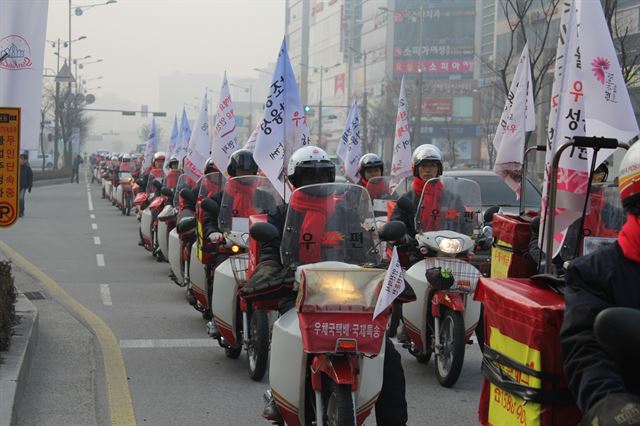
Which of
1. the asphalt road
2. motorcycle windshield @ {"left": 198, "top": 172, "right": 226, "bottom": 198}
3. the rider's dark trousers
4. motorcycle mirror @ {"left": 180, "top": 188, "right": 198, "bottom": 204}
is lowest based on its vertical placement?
the asphalt road

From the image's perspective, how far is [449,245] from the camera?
27.8 ft

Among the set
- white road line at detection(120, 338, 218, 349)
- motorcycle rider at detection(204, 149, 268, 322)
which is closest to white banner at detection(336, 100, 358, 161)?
motorcycle rider at detection(204, 149, 268, 322)

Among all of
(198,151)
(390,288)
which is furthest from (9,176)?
(198,151)

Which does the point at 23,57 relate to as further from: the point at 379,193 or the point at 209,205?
the point at 379,193

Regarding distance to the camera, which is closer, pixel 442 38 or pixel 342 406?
pixel 342 406

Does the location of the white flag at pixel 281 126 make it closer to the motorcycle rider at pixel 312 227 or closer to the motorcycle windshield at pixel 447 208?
the motorcycle windshield at pixel 447 208

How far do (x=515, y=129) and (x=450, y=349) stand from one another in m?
2.46

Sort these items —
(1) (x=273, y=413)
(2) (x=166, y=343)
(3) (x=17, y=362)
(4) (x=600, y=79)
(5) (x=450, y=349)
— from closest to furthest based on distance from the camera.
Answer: (4) (x=600, y=79) < (1) (x=273, y=413) < (3) (x=17, y=362) < (5) (x=450, y=349) < (2) (x=166, y=343)

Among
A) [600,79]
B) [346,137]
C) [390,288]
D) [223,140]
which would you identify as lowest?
[390,288]

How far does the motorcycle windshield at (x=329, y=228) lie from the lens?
6008 millimetres

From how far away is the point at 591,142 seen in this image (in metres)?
4.55

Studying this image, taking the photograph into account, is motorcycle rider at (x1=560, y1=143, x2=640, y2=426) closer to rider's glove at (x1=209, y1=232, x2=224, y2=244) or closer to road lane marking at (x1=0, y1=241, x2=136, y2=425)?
road lane marking at (x1=0, y1=241, x2=136, y2=425)

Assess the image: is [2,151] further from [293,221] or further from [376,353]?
[376,353]

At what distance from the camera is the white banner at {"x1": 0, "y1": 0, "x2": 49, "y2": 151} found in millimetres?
9062
